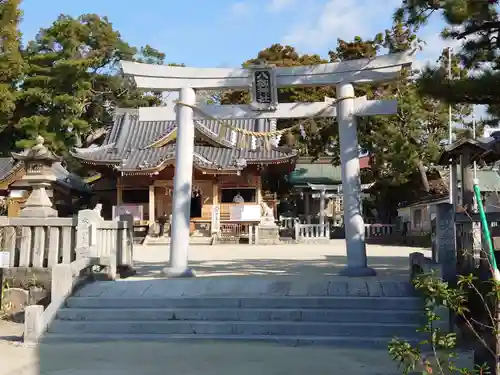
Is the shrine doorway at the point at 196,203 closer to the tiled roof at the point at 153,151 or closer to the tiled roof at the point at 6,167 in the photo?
the tiled roof at the point at 153,151

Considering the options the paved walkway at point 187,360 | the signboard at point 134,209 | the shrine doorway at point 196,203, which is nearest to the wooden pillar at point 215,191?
the shrine doorway at point 196,203

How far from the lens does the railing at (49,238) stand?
8602 mm

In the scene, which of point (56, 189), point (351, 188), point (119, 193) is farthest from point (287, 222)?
point (351, 188)

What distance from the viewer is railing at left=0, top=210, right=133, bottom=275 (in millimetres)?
8602

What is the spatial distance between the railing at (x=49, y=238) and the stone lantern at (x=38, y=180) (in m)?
0.97

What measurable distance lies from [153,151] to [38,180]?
52.0 ft

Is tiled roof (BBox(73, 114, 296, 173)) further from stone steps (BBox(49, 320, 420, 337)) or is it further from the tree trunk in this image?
stone steps (BBox(49, 320, 420, 337))

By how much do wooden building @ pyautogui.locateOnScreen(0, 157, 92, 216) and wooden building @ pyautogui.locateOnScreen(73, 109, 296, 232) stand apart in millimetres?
1179

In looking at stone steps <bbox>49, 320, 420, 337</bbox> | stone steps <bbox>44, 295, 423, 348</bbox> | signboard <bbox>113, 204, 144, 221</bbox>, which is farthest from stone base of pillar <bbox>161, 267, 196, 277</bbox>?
signboard <bbox>113, 204, 144, 221</bbox>

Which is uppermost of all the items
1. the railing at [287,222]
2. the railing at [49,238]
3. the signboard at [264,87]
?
the signboard at [264,87]

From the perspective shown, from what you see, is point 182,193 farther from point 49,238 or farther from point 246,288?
point 246,288

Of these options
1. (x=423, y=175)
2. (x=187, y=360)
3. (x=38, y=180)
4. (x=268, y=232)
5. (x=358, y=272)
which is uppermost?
(x=423, y=175)

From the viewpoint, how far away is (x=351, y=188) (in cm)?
948

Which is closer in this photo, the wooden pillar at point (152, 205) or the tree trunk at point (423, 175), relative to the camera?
the tree trunk at point (423, 175)
